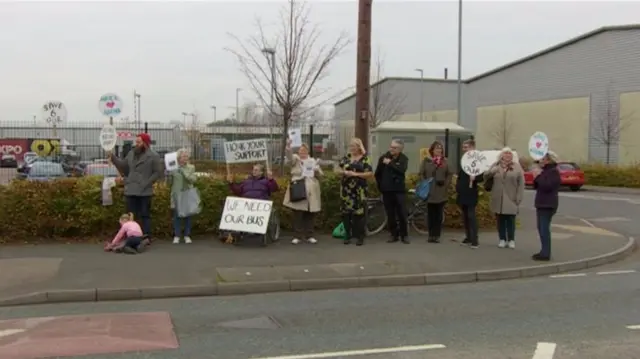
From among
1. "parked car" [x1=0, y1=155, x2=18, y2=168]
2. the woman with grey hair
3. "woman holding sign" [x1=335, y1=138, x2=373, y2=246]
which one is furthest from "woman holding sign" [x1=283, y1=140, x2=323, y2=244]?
"parked car" [x1=0, y1=155, x2=18, y2=168]

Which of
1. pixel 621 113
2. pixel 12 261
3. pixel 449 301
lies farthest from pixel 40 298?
pixel 621 113

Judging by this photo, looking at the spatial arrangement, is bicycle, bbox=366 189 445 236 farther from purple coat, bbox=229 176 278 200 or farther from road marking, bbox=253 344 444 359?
road marking, bbox=253 344 444 359

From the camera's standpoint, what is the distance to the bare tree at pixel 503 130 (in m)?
48.5

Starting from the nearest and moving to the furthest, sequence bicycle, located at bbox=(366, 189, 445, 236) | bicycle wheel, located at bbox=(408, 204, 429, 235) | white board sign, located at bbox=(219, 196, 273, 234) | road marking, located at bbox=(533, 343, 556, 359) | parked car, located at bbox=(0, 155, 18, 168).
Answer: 1. road marking, located at bbox=(533, 343, 556, 359)
2. white board sign, located at bbox=(219, 196, 273, 234)
3. bicycle, located at bbox=(366, 189, 445, 236)
4. bicycle wheel, located at bbox=(408, 204, 429, 235)
5. parked car, located at bbox=(0, 155, 18, 168)

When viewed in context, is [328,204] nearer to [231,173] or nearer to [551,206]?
[231,173]

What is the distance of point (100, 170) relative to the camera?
13734 mm

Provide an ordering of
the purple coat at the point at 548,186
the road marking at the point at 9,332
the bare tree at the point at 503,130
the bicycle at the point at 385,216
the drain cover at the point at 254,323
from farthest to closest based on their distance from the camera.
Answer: the bare tree at the point at 503,130 → the bicycle at the point at 385,216 → the purple coat at the point at 548,186 → the drain cover at the point at 254,323 → the road marking at the point at 9,332

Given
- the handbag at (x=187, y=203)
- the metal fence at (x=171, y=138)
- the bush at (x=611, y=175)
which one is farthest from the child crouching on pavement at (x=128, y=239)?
the bush at (x=611, y=175)

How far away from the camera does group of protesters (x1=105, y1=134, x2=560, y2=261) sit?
36.4ft

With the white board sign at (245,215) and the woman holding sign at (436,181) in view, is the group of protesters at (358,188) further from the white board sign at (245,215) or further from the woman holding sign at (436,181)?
the white board sign at (245,215)

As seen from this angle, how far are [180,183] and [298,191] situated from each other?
6.91 ft

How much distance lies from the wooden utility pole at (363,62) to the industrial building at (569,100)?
21.4 m

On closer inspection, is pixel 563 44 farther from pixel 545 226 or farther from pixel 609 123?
pixel 545 226

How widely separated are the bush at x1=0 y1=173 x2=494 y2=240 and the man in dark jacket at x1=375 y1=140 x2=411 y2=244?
2.98 metres
